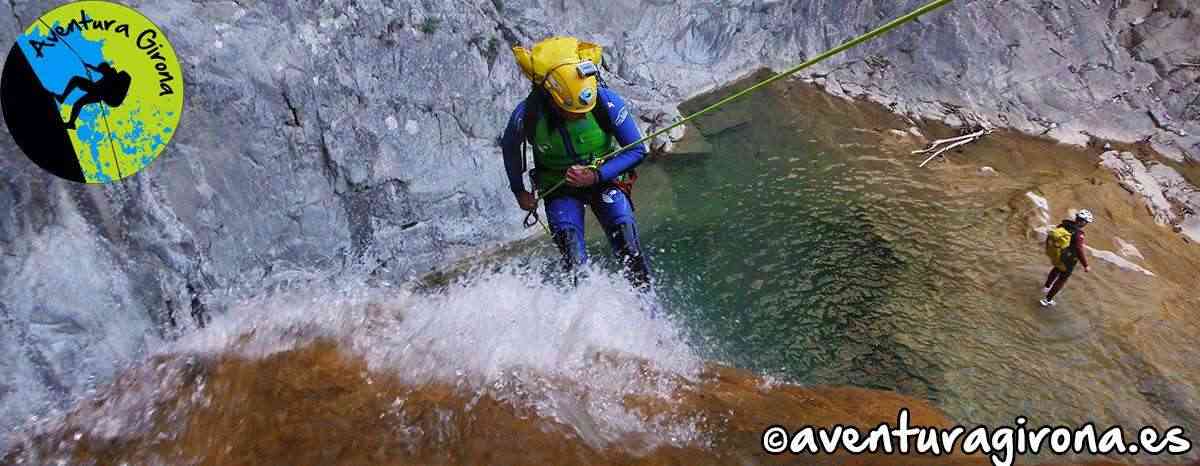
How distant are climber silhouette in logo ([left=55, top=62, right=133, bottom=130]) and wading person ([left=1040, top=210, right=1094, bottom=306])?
8275 mm

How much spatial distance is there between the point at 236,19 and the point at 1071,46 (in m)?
12.3

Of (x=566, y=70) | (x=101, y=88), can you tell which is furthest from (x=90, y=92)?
(x=566, y=70)

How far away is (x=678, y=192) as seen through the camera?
27.5ft

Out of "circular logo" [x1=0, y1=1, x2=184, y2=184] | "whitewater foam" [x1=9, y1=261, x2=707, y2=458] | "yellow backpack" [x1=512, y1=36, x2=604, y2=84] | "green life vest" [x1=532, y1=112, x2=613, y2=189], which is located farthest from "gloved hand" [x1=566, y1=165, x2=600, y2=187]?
"circular logo" [x1=0, y1=1, x2=184, y2=184]

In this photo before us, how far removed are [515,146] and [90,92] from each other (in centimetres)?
327

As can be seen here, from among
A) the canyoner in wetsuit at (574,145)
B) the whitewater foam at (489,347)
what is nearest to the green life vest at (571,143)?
the canyoner in wetsuit at (574,145)

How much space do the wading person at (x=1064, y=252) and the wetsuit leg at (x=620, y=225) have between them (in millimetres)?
4070

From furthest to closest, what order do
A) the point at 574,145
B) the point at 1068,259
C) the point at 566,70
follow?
the point at 1068,259
the point at 574,145
the point at 566,70

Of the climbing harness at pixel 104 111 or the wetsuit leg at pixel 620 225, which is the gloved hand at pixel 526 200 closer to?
the wetsuit leg at pixel 620 225

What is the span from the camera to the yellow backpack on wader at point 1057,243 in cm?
619

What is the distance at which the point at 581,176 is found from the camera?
489 centimetres

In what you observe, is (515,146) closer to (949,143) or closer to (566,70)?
(566,70)

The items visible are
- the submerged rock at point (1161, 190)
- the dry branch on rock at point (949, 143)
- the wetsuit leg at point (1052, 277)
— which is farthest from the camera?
the dry branch on rock at point (949, 143)

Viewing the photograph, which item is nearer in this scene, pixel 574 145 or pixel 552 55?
pixel 552 55
